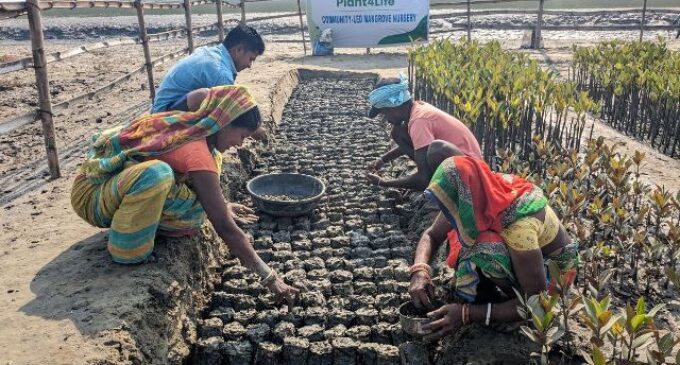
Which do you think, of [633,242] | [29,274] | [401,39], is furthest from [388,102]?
Answer: [401,39]

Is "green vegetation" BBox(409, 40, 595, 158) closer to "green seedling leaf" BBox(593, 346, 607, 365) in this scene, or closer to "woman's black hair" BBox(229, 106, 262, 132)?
"woman's black hair" BBox(229, 106, 262, 132)

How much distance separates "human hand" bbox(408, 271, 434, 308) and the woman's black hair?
1.16m

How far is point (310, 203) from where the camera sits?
162 inches

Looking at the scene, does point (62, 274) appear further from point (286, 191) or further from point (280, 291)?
point (286, 191)

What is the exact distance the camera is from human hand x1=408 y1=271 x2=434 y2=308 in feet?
8.86

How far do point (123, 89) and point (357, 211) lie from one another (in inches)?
235

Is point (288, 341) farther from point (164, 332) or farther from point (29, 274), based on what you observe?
point (29, 274)

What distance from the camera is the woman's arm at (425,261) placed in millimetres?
2709

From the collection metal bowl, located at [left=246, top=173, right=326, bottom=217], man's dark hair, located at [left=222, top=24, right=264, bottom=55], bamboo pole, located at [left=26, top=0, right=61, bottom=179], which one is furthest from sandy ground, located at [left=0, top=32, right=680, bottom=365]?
man's dark hair, located at [left=222, top=24, right=264, bottom=55]

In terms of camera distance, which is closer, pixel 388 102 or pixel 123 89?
pixel 388 102

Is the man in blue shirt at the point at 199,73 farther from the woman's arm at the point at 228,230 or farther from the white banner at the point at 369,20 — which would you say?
the white banner at the point at 369,20

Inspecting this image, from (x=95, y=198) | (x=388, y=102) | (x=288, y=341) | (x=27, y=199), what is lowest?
(x=288, y=341)

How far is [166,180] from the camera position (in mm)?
2920

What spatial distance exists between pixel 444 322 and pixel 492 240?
416mm
